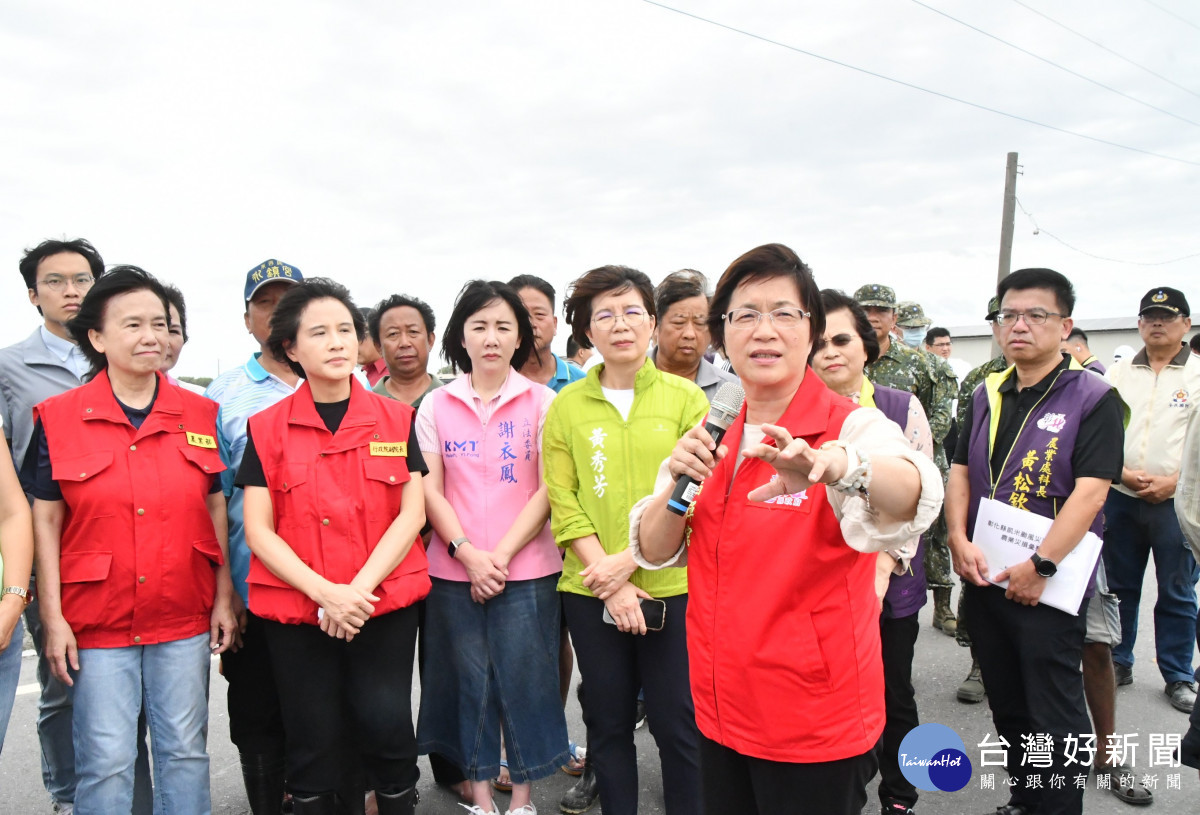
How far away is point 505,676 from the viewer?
10.2 feet

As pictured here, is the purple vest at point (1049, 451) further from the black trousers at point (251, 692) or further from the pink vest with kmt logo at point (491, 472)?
the black trousers at point (251, 692)

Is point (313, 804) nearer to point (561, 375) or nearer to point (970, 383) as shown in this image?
point (561, 375)

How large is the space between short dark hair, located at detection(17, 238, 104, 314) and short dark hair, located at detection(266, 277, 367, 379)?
3.91 ft

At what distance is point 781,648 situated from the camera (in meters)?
1.75

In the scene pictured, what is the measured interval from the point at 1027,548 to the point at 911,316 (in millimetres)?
4816

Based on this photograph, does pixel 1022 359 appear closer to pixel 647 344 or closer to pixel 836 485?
pixel 647 344

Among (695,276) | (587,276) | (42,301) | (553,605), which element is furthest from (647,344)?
(42,301)

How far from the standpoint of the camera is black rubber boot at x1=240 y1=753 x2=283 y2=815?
305cm

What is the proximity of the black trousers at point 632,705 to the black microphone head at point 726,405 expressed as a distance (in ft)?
3.99

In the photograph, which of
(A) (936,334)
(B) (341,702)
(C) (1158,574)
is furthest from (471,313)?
(A) (936,334)

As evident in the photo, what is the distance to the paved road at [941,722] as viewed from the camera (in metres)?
3.29

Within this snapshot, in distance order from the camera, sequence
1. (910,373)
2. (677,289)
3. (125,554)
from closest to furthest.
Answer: (125,554), (677,289), (910,373)

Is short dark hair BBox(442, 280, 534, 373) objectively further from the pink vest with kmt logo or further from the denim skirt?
the denim skirt

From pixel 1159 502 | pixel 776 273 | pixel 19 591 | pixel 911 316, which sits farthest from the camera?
pixel 911 316
